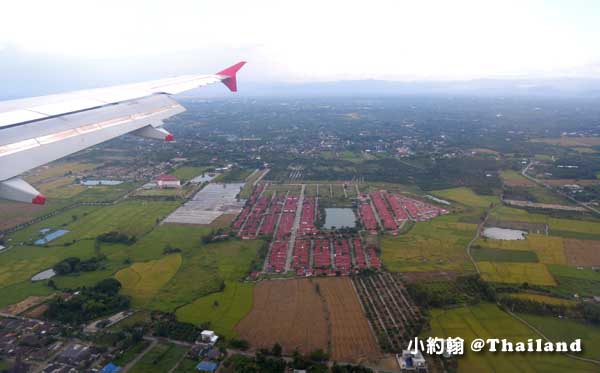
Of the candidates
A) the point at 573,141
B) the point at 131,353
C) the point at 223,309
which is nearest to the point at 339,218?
the point at 223,309

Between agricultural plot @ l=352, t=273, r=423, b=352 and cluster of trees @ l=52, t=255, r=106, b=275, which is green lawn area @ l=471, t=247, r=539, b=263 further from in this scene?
cluster of trees @ l=52, t=255, r=106, b=275

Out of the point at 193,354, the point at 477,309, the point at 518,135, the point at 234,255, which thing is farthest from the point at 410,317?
the point at 518,135

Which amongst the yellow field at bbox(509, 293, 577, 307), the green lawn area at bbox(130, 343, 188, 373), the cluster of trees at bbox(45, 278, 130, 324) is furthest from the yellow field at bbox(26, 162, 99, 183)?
the yellow field at bbox(509, 293, 577, 307)

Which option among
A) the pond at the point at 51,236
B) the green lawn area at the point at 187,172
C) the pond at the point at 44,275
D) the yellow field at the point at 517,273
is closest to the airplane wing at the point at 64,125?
the pond at the point at 44,275

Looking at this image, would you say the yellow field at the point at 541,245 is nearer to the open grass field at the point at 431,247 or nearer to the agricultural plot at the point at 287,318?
the open grass field at the point at 431,247

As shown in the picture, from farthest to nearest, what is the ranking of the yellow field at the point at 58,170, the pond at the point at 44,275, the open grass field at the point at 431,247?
the yellow field at the point at 58,170, the open grass field at the point at 431,247, the pond at the point at 44,275

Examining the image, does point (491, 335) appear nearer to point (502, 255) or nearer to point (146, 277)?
point (502, 255)

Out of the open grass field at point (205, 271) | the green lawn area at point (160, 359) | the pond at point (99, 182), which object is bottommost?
the green lawn area at point (160, 359)
